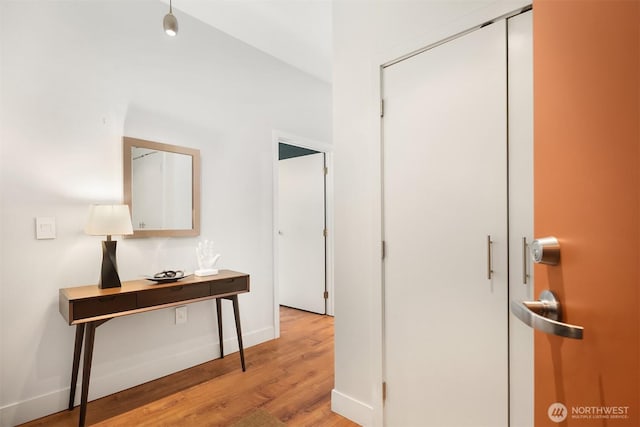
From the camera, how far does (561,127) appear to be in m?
0.60

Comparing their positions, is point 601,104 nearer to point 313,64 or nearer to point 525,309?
point 525,309

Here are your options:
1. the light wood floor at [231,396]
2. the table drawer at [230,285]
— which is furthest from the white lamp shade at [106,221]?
the light wood floor at [231,396]

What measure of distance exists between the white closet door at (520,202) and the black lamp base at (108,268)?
2226 millimetres

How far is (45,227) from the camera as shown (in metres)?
2.02

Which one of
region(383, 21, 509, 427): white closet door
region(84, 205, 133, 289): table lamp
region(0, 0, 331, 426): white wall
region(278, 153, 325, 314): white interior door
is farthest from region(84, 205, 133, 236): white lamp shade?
region(278, 153, 325, 314): white interior door

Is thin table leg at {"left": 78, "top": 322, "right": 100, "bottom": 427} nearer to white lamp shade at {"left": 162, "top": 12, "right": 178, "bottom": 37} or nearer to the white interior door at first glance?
white lamp shade at {"left": 162, "top": 12, "right": 178, "bottom": 37}

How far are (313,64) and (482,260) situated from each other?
2.92 metres

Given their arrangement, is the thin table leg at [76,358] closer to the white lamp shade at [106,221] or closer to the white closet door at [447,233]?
the white lamp shade at [106,221]

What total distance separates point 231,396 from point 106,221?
4.60 ft

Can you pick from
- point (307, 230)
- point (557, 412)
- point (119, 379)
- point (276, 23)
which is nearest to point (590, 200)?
point (557, 412)

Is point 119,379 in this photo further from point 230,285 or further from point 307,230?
point 307,230

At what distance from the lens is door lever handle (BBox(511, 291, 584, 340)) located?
0.51 m

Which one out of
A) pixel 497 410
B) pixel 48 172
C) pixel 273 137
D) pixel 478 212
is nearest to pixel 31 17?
pixel 48 172

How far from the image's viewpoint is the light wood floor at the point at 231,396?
1951 mm
